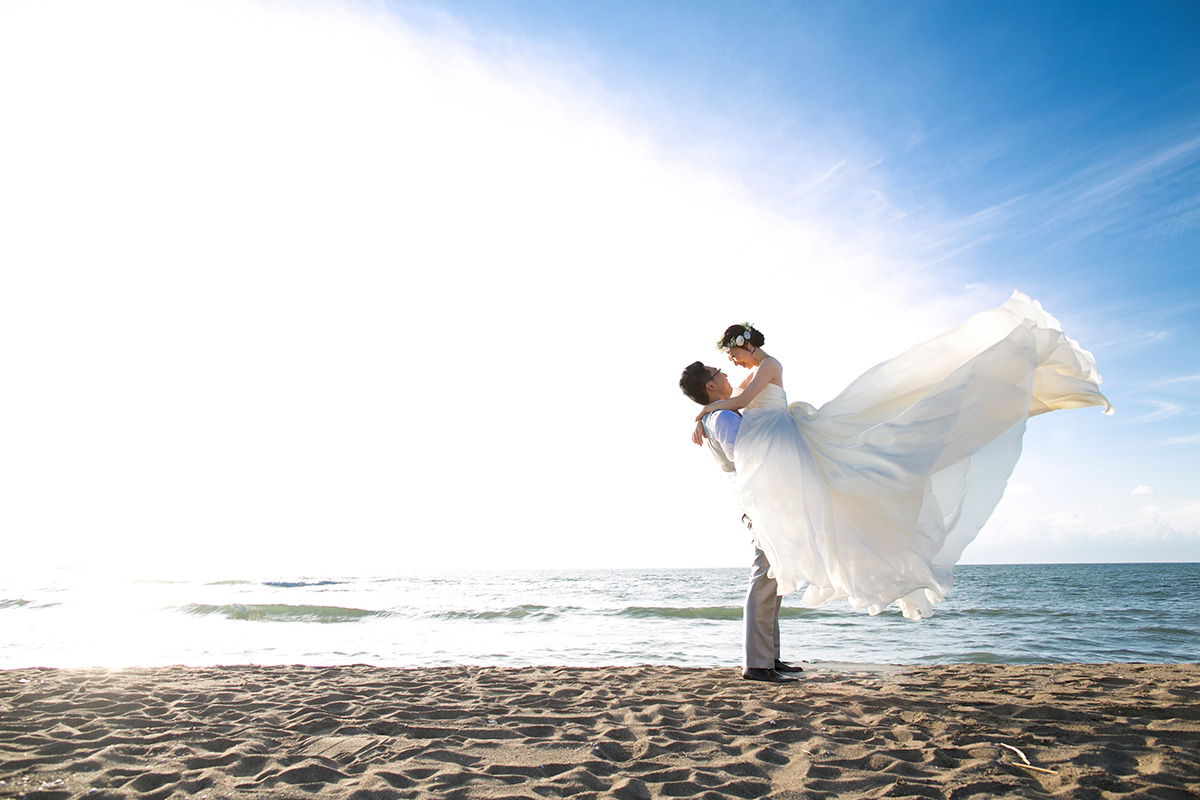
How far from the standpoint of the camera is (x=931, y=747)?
3.11 metres

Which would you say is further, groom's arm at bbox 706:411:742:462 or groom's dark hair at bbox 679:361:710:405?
groom's dark hair at bbox 679:361:710:405

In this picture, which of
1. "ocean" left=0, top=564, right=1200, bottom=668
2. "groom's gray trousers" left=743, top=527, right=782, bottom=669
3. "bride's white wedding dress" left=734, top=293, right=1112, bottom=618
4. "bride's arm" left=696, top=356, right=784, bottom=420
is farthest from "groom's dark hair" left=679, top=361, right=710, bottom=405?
"ocean" left=0, top=564, right=1200, bottom=668

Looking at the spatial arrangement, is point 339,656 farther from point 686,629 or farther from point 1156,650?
point 1156,650

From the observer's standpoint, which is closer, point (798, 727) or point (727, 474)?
point (798, 727)

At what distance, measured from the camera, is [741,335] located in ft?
15.9

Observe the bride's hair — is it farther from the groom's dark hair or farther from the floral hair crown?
the groom's dark hair

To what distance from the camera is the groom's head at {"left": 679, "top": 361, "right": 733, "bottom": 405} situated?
4.86m

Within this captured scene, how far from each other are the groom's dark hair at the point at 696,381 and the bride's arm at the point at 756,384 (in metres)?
0.22

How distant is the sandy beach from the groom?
0.23 m

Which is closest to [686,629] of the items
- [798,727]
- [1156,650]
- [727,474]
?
[1156,650]

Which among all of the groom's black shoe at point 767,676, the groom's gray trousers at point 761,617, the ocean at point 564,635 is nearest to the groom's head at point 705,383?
the groom's gray trousers at point 761,617

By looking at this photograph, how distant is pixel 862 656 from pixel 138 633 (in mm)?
11034

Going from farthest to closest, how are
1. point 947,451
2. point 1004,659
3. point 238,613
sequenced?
1. point 238,613
2. point 1004,659
3. point 947,451

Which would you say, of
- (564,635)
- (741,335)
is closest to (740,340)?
(741,335)
